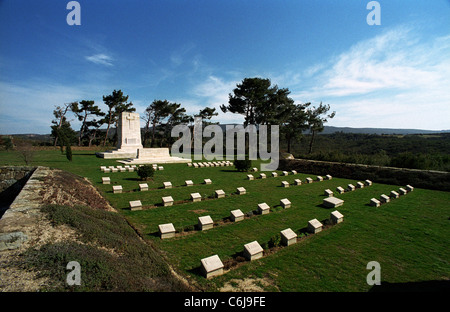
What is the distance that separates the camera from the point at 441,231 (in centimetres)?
604

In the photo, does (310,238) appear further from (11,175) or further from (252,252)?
(11,175)

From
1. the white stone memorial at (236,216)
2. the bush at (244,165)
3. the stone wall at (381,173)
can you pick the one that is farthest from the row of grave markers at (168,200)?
the stone wall at (381,173)

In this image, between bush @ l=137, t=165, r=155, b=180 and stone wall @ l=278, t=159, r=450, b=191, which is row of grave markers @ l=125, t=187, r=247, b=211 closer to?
bush @ l=137, t=165, r=155, b=180

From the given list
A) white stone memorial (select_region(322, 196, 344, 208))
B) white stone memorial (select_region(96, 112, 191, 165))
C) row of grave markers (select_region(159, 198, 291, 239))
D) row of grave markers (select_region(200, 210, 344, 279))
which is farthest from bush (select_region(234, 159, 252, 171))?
row of grave markers (select_region(200, 210, 344, 279))

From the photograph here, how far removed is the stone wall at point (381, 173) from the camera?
11.3m

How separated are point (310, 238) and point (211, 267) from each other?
122 inches

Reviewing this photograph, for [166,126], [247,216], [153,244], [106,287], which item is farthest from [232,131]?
[106,287]

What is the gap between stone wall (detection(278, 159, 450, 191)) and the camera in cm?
1132

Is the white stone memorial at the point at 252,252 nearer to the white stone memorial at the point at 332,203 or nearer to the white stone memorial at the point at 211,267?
the white stone memorial at the point at 211,267

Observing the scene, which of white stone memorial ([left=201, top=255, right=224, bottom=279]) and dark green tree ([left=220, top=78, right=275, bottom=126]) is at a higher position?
dark green tree ([left=220, top=78, right=275, bottom=126])

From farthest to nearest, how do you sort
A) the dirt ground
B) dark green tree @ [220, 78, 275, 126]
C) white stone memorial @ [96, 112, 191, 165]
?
dark green tree @ [220, 78, 275, 126] < white stone memorial @ [96, 112, 191, 165] < the dirt ground

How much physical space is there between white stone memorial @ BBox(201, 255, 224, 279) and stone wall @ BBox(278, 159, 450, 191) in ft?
45.1

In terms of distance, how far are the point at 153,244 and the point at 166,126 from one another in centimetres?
3347
